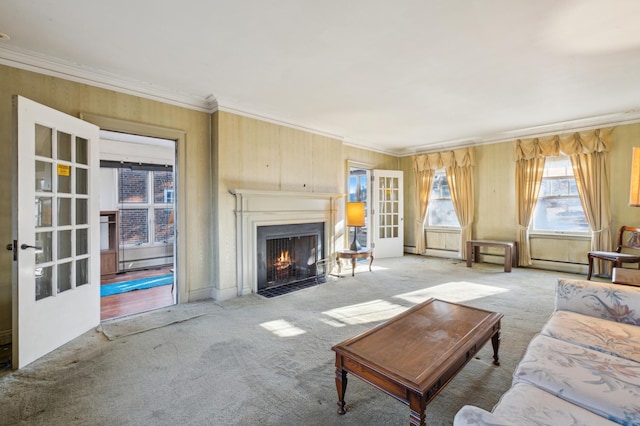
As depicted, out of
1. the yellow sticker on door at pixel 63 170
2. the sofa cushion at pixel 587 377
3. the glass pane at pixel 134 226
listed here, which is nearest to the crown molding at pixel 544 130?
the sofa cushion at pixel 587 377

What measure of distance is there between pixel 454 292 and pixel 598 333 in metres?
2.31

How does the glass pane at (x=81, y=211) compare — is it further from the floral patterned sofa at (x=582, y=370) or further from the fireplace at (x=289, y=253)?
the floral patterned sofa at (x=582, y=370)

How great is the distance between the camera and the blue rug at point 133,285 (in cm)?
431

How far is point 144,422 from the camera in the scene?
1.67 metres

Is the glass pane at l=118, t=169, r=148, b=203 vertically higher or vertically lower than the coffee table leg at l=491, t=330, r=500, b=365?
higher

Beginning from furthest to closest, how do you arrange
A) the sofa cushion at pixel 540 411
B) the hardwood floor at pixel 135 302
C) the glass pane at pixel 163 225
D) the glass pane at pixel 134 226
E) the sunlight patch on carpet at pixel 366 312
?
the glass pane at pixel 163 225
the glass pane at pixel 134 226
the hardwood floor at pixel 135 302
the sunlight patch on carpet at pixel 366 312
the sofa cushion at pixel 540 411

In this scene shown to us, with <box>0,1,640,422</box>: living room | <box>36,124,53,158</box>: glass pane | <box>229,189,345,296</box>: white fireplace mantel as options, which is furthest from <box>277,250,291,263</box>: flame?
<box>36,124,53,158</box>: glass pane

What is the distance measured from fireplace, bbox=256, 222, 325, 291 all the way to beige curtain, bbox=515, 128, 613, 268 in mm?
3929

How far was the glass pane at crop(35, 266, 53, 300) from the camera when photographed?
96.2 inches

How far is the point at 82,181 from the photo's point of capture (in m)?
2.92

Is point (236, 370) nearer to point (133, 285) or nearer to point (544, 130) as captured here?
point (133, 285)

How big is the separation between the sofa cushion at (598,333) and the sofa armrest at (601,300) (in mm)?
79

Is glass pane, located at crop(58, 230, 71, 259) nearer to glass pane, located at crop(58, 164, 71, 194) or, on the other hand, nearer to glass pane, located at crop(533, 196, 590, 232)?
glass pane, located at crop(58, 164, 71, 194)

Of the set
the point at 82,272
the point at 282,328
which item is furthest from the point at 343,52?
the point at 82,272
